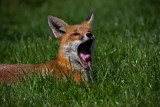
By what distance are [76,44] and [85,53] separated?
29 centimetres

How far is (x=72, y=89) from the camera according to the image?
184 inches

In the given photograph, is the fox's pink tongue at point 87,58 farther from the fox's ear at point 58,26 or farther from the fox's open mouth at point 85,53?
the fox's ear at point 58,26

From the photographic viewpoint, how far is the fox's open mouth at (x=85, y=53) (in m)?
5.34

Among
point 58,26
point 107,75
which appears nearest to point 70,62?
point 107,75

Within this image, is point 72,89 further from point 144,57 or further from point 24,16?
Result: point 24,16

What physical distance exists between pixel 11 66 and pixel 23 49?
1.87 meters

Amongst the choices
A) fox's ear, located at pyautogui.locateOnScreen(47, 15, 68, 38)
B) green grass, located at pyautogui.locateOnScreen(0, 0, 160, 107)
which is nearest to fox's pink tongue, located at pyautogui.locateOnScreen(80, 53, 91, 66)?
green grass, located at pyautogui.locateOnScreen(0, 0, 160, 107)

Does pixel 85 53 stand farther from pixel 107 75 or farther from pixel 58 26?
pixel 58 26

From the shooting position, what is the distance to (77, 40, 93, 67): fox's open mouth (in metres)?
5.34

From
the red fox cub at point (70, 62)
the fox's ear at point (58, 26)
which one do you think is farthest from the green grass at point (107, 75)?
the fox's ear at point (58, 26)

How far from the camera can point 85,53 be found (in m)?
5.58

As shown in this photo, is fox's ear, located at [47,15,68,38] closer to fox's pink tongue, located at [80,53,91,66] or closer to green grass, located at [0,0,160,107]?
fox's pink tongue, located at [80,53,91,66]

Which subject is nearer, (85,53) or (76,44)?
(76,44)

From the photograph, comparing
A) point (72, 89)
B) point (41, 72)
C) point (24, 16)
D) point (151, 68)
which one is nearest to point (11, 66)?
point (41, 72)
